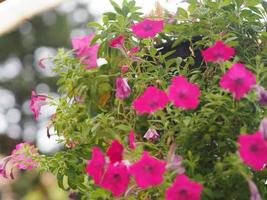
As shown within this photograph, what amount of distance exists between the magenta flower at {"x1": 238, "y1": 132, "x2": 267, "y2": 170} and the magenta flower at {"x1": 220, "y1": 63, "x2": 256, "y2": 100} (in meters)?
0.09

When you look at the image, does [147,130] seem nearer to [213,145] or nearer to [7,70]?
[213,145]

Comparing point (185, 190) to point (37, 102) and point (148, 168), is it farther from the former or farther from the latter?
point (37, 102)

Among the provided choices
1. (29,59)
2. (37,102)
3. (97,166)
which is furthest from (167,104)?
(29,59)

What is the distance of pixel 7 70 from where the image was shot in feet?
24.1

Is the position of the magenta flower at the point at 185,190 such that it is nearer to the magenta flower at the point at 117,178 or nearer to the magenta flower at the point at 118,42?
the magenta flower at the point at 117,178

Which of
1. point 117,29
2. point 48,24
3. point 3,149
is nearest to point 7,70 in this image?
point 48,24

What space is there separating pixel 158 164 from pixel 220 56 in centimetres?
24

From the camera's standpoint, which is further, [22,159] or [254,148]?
[22,159]

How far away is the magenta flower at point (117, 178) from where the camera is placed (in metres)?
0.82

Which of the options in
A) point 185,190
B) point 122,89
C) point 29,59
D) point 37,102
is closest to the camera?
point 185,190

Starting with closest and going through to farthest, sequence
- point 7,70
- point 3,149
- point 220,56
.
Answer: point 220,56 < point 3,149 < point 7,70

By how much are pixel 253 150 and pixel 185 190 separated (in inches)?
4.8

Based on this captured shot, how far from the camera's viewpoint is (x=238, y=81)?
816 mm

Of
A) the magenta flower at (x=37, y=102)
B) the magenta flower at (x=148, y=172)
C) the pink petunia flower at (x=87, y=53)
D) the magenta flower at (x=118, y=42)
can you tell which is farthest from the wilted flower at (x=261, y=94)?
the magenta flower at (x=37, y=102)
